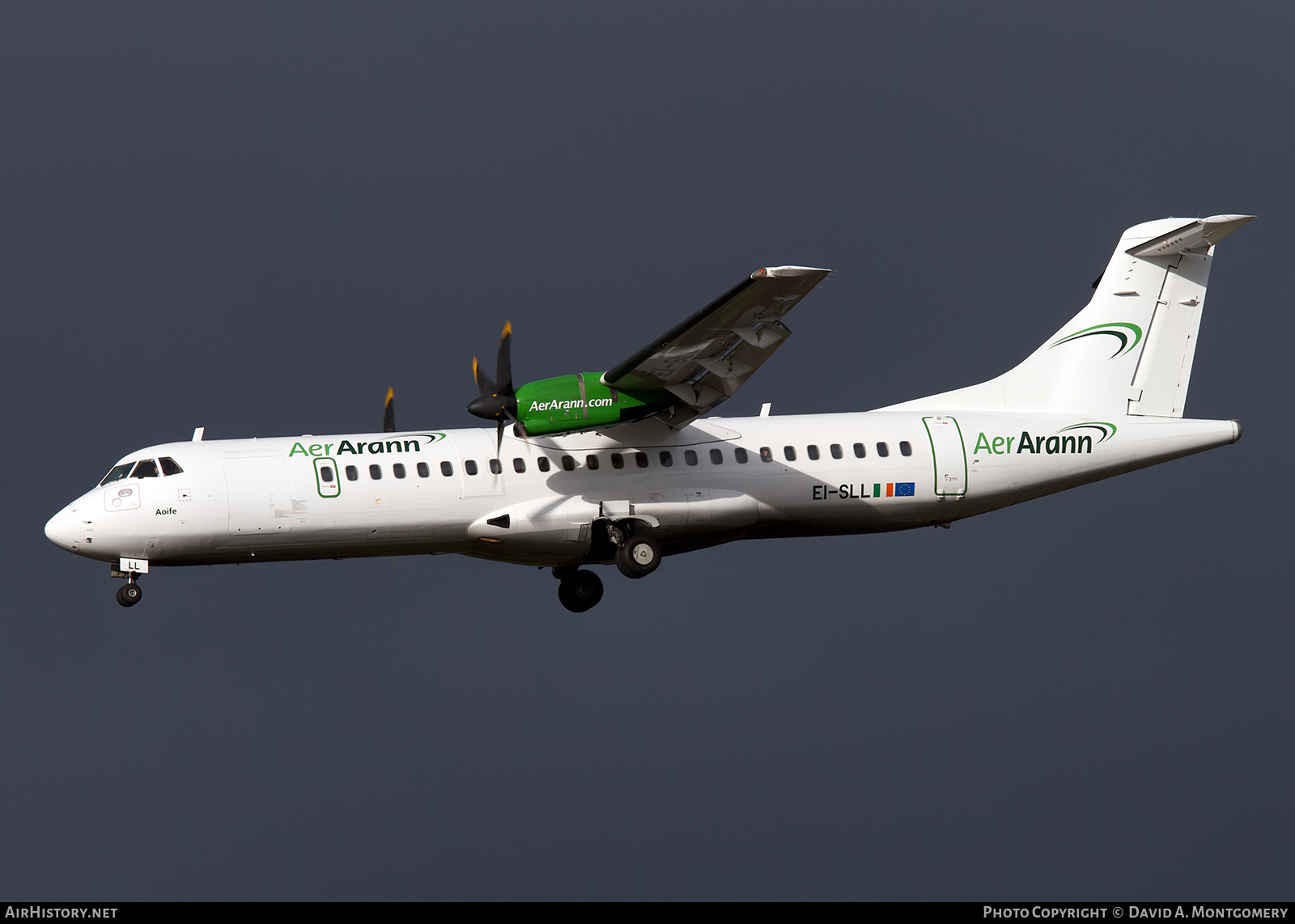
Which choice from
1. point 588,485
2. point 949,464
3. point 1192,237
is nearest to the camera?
point 588,485

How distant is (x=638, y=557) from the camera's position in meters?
26.7

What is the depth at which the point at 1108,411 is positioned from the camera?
2930cm

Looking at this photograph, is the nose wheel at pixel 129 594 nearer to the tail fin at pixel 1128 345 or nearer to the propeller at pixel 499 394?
the propeller at pixel 499 394

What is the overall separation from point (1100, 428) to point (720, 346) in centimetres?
781

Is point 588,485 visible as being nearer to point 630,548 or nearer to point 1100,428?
point 630,548

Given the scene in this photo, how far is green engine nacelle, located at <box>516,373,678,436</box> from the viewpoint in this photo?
25391 millimetres

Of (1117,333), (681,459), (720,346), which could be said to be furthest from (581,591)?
(1117,333)

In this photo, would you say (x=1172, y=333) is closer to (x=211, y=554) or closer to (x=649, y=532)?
(x=649, y=532)

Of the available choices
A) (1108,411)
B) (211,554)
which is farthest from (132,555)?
(1108,411)

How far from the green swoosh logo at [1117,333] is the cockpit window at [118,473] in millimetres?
15775

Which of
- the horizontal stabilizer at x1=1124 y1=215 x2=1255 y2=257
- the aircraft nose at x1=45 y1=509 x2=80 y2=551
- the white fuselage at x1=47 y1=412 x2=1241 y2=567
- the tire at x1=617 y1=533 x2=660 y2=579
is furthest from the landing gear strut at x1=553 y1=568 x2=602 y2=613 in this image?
the horizontal stabilizer at x1=1124 y1=215 x2=1255 y2=257

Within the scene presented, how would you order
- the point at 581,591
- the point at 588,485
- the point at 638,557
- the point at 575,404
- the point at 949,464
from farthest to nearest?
1. the point at 581,591
2. the point at 949,464
3. the point at 588,485
4. the point at 638,557
5. the point at 575,404
